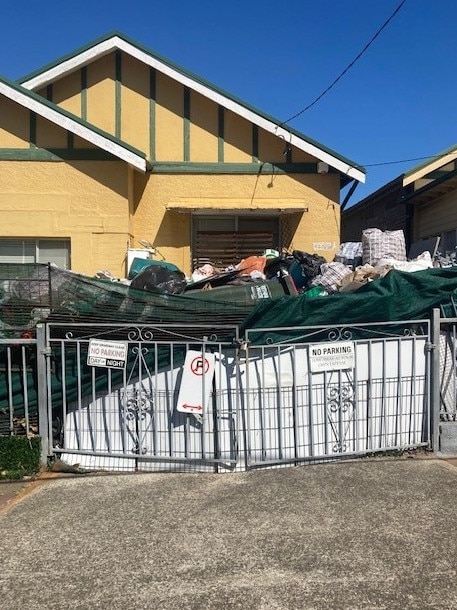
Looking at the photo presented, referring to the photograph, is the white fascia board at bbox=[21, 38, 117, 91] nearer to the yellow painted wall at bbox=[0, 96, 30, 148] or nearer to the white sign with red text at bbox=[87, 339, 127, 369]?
the yellow painted wall at bbox=[0, 96, 30, 148]

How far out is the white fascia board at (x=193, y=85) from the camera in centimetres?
965

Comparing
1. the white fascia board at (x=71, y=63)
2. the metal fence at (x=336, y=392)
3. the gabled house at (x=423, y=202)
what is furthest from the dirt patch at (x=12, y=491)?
the gabled house at (x=423, y=202)

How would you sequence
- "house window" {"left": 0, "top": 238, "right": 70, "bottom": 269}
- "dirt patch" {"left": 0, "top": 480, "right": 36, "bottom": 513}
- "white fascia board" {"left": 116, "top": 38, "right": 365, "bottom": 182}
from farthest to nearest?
1. "house window" {"left": 0, "top": 238, "right": 70, "bottom": 269}
2. "white fascia board" {"left": 116, "top": 38, "right": 365, "bottom": 182}
3. "dirt patch" {"left": 0, "top": 480, "right": 36, "bottom": 513}

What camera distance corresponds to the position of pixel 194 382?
5.25 metres

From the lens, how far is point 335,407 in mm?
5500

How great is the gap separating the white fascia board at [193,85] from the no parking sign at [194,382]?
573 cm

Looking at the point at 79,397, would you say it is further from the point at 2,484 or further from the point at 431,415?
the point at 431,415

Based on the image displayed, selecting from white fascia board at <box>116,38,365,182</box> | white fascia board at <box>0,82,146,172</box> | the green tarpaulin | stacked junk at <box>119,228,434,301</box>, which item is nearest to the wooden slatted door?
stacked junk at <box>119,228,434,301</box>

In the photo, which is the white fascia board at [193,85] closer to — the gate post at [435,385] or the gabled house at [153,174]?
the gabled house at [153,174]

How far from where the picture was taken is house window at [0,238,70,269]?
975 centimetres

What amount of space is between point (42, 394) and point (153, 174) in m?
5.79

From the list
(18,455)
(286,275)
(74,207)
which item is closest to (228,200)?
(74,207)

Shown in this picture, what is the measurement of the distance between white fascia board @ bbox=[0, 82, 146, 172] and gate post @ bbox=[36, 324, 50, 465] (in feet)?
14.8

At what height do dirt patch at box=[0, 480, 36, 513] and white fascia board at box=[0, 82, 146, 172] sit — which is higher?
white fascia board at box=[0, 82, 146, 172]
